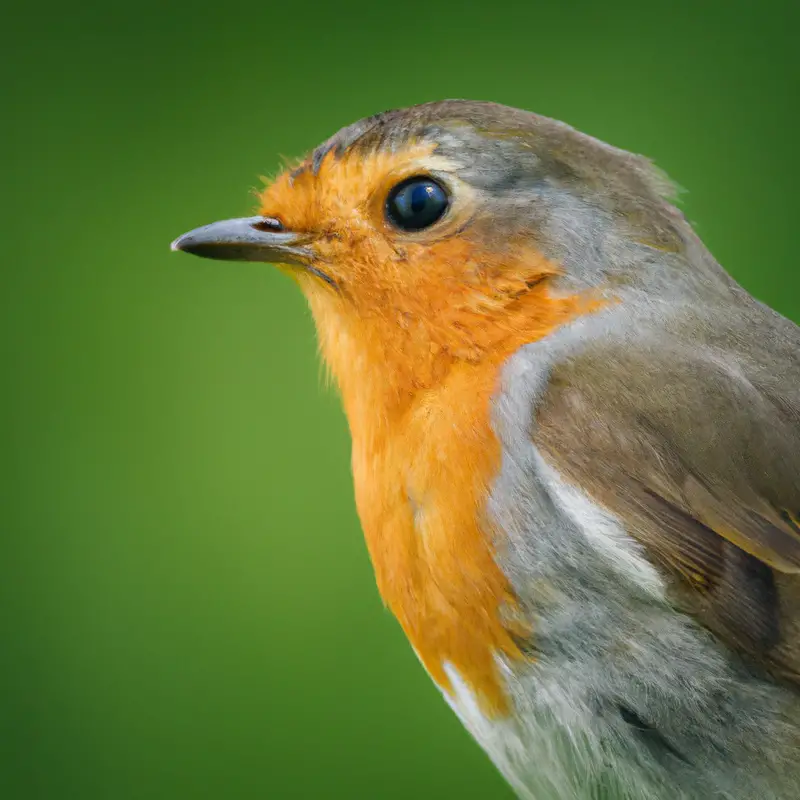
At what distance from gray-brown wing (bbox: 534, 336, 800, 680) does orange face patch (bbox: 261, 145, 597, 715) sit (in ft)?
0.24

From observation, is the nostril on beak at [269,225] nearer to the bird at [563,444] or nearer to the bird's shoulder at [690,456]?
the bird at [563,444]

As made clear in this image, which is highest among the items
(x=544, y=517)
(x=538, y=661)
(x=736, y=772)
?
(x=544, y=517)

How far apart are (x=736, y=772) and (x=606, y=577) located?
8.5 inches

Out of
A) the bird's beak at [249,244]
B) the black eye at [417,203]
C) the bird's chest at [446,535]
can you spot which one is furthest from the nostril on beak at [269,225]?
the bird's chest at [446,535]

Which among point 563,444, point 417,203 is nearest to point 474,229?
point 417,203

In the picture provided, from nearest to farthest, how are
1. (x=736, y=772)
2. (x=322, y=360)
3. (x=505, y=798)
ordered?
(x=736, y=772) → (x=322, y=360) → (x=505, y=798)

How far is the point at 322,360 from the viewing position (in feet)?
4.18

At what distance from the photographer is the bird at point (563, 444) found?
97 centimetres

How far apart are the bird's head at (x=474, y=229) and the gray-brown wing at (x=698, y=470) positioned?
9 cm

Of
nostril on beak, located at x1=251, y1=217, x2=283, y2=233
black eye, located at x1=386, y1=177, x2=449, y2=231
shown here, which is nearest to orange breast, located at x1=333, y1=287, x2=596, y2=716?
black eye, located at x1=386, y1=177, x2=449, y2=231

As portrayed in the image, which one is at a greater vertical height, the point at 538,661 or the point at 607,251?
the point at 607,251

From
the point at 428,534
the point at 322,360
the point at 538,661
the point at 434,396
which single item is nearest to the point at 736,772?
the point at 538,661

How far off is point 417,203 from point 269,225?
0.21 m

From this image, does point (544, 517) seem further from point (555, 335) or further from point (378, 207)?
point (378, 207)
